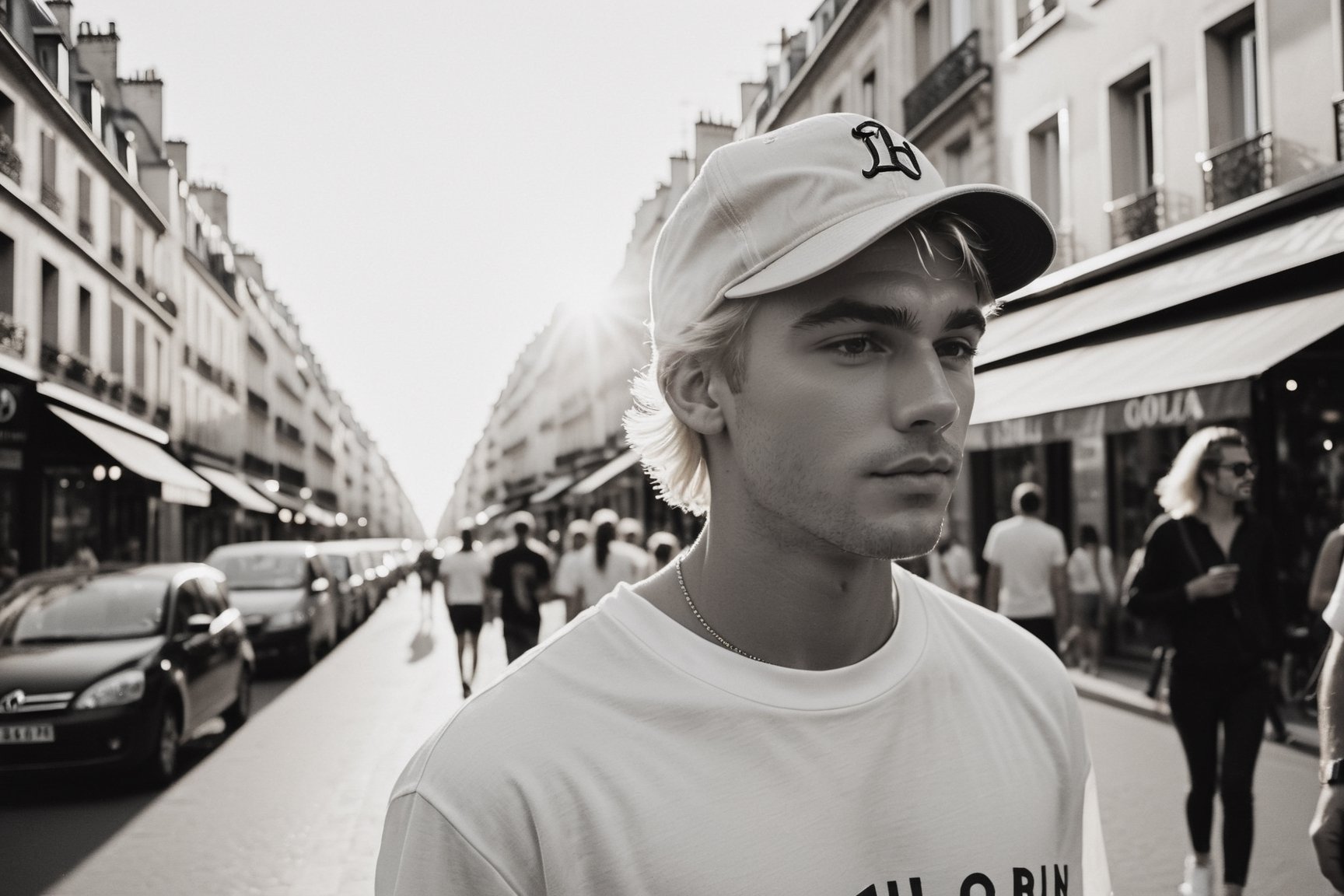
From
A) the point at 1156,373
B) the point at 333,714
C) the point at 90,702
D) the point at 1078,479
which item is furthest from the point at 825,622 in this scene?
the point at 1078,479

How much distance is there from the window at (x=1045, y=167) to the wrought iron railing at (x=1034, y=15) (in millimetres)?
1489

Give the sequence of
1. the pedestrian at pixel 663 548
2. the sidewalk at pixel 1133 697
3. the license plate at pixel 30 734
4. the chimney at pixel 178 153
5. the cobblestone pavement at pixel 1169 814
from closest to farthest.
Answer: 1. the cobblestone pavement at pixel 1169 814
2. the license plate at pixel 30 734
3. the sidewalk at pixel 1133 697
4. the pedestrian at pixel 663 548
5. the chimney at pixel 178 153

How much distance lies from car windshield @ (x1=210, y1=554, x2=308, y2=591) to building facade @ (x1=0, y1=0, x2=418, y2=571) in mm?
3977

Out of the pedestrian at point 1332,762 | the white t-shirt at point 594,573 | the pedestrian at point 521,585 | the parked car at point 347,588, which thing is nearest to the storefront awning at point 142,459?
the parked car at point 347,588

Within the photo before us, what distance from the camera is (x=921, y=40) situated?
72.7 ft

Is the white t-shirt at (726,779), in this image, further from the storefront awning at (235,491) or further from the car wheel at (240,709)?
the storefront awning at (235,491)

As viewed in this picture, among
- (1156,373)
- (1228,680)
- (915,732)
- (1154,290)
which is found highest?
(1154,290)

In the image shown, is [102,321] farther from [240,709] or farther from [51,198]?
[240,709]

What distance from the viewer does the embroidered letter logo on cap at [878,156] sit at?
1.54 m

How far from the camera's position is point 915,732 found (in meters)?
1.51

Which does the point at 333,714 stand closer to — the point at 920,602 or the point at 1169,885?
the point at 1169,885

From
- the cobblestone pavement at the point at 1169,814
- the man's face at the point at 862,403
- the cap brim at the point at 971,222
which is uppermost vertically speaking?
the cap brim at the point at 971,222

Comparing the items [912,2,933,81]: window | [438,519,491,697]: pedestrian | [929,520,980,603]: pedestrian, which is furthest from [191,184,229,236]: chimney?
[929,520,980,603]: pedestrian

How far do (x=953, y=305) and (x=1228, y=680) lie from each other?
4027 millimetres
